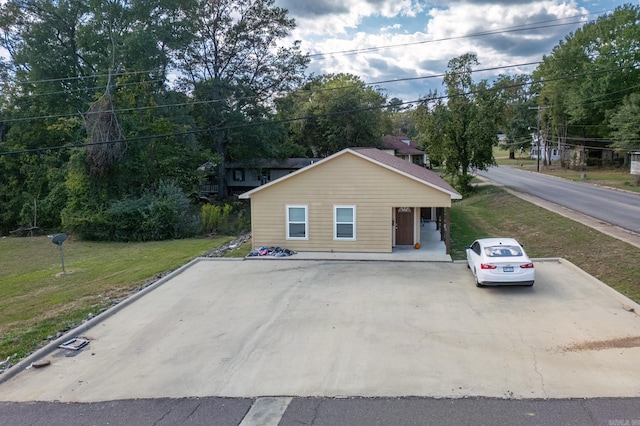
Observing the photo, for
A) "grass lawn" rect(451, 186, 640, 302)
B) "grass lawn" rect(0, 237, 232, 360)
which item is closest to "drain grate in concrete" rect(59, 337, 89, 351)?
"grass lawn" rect(0, 237, 232, 360)

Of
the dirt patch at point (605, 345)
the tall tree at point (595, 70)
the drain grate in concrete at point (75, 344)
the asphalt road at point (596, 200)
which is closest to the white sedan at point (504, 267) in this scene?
the dirt patch at point (605, 345)

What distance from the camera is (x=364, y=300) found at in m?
12.0

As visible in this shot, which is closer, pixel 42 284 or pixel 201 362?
pixel 201 362

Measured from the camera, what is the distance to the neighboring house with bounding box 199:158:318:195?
46.5 metres

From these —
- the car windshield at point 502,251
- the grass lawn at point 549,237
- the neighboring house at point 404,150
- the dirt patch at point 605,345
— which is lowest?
the dirt patch at point 605,345

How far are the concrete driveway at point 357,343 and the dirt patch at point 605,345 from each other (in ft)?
0.12

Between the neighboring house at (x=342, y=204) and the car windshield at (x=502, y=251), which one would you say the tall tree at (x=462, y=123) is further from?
the car windshield at (x=502, y=251)

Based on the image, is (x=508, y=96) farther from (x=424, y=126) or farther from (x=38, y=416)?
(x=38, y=416)

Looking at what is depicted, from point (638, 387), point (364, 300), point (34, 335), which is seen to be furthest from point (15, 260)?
point (638, 387)

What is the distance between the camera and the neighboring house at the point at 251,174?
46531 millimetres

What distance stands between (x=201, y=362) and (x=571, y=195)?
30516mm

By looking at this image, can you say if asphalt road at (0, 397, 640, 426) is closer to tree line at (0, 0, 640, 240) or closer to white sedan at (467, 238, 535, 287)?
white sedan at (467, 238, 535, 287)

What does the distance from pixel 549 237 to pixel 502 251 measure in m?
7.98

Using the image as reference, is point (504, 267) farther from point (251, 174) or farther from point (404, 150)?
point (404, 150)
